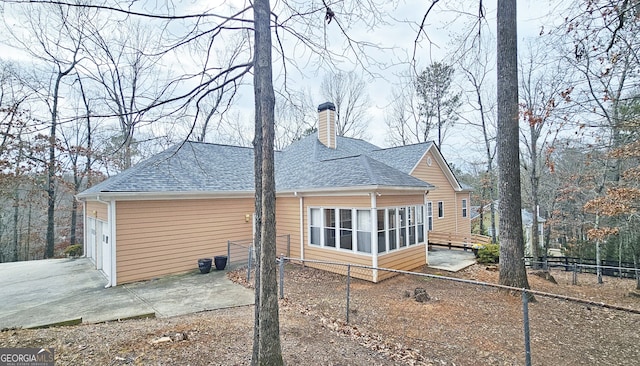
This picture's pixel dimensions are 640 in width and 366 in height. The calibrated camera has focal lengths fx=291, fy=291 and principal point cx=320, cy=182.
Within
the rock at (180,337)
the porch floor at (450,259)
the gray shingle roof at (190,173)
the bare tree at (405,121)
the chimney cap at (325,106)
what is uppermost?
the bare tree at (405,121)

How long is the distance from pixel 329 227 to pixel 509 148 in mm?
5840

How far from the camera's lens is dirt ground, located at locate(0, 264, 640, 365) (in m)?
4.11

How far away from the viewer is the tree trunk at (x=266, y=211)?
351 cm

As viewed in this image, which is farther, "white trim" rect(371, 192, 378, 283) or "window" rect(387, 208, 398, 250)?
"window" rect(387, 208, 398, 250)

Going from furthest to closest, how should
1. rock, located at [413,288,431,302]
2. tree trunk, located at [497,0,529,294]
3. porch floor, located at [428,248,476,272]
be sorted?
porch floor, located at [428,248,476,272] < tree trunk, located at [497,0,529,294] < rock, located at [413,288,431,302]

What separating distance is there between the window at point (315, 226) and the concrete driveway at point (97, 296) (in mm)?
3314

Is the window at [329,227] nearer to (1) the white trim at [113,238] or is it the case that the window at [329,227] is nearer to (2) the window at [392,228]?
(2) the window at [392,228]

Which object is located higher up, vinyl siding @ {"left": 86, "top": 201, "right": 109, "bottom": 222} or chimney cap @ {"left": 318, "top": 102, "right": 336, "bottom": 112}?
chimney cap @ {"left": 318, "top": 102, "right": 336, "bottom": 112}

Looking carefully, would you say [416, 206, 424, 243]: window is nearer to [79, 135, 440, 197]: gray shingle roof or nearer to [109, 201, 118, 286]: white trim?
[79, 135, 440, 197]: gray shingle roof

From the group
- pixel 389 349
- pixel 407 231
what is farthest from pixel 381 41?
pixel 407 231

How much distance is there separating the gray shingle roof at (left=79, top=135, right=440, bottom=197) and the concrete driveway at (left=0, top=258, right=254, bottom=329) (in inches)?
111

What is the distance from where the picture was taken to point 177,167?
446 inches

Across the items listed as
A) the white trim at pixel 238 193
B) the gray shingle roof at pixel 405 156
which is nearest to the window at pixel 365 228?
the white trim at pixel 238 193

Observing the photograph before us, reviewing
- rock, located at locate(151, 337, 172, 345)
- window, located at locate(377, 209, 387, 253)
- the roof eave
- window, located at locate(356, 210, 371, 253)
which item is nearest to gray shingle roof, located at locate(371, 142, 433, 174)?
window, located at locate(377, 209, 387, 253)
